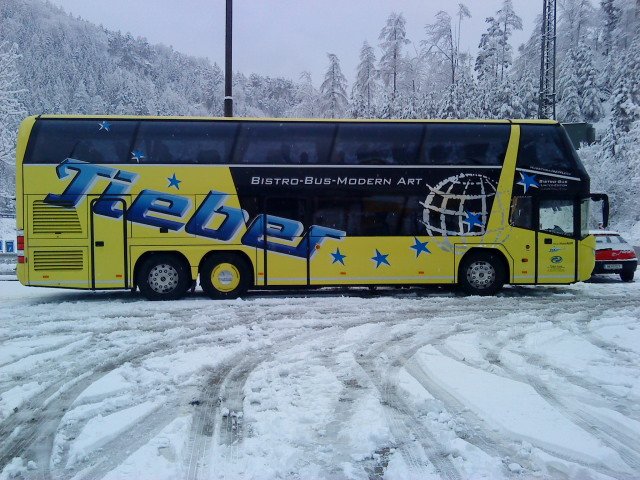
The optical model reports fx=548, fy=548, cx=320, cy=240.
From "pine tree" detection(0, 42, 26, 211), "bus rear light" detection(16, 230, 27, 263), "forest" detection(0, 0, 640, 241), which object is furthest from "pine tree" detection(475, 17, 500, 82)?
"bus rear light" detection(16, 230, 27, 263)

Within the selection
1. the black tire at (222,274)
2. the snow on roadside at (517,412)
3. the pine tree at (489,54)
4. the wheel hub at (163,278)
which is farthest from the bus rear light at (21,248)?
the pine tree at (489,54)

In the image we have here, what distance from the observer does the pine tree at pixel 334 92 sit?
177 feet

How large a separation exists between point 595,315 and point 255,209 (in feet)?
23.1

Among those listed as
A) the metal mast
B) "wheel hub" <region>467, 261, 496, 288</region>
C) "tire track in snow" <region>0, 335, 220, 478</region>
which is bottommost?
"tire track in snow" <region>0, 335, 220, 478</region>

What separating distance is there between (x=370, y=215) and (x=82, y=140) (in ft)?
21.1

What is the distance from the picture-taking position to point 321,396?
5.35m

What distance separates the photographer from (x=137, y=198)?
465 inches

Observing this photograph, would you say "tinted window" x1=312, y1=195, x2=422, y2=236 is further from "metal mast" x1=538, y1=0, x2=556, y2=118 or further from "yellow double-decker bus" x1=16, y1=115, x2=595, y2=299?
"metal mast" x1=538, y1=0, x2=556, y2=118

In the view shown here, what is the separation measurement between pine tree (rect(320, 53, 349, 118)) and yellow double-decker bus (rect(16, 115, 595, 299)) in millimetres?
42699

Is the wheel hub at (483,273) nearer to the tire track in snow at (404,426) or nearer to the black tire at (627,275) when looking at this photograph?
the black tire at (627,275)

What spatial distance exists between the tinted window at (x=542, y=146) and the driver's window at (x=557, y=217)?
824 millimetres

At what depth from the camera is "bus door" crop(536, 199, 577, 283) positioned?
12430 millimetres

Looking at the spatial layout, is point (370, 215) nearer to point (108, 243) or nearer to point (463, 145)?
point (463, 145)

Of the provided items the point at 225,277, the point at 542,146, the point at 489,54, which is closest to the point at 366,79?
the point at 489,54
